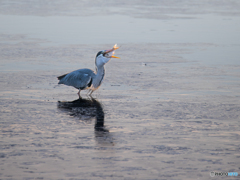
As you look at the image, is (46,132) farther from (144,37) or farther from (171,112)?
(144,37)

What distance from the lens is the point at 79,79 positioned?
9398 mm

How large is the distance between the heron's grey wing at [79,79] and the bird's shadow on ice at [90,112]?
0.38 metres

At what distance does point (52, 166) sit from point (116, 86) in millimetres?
4653

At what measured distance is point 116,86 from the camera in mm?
10062

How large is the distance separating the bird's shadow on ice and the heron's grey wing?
376 millimetres

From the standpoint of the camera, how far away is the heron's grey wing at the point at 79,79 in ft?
30.6

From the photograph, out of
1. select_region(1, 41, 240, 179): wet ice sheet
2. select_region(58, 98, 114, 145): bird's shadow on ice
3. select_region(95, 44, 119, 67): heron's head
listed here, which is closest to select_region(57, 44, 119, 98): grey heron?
select_region(95, 44, 119, 67): heron's head

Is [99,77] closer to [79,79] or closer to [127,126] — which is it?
[79,79]

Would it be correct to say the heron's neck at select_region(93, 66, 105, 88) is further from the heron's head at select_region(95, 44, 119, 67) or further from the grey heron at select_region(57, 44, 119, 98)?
the heron's head at select_region(95, 44, 119, 67)

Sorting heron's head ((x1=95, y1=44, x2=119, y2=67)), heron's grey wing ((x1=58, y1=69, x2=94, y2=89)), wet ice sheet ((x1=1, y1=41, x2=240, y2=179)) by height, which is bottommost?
wet ice sheet ((x1=1, y1=41, x2=240, y2=179))

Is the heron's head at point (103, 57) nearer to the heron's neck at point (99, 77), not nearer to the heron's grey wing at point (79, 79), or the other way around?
the heron's neck at point (99, 77)

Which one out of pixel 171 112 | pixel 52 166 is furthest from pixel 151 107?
pixel 52 166

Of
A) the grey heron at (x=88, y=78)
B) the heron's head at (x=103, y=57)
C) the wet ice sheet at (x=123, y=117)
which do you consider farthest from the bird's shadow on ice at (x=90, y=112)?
the heron's head at (x=103, y=57)

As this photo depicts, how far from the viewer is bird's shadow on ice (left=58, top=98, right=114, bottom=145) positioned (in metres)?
6.78
